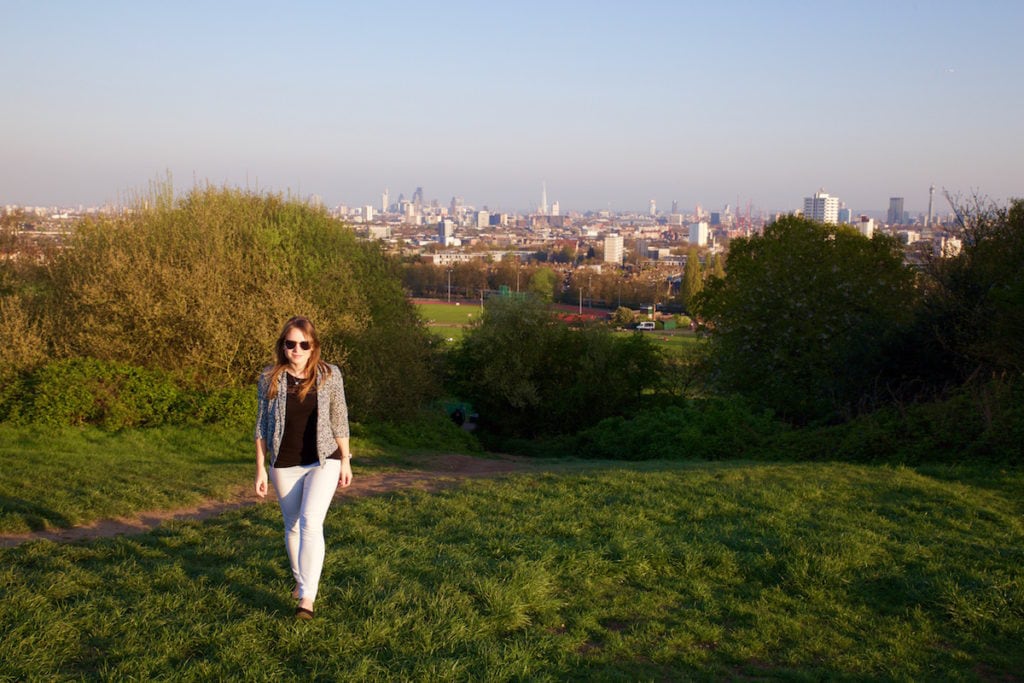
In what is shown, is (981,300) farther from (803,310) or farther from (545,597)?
(545,597)

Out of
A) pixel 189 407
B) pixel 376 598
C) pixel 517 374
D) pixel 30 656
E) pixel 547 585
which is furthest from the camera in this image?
pixel 517 374

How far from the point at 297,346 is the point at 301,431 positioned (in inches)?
20.9

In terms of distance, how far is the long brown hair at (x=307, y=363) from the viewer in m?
5.10

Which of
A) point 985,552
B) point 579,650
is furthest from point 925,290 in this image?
point 579,650

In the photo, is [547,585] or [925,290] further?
[925,290]

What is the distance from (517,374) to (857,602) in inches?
899

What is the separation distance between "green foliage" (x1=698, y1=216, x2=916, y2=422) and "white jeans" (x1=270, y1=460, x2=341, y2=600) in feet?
61.0

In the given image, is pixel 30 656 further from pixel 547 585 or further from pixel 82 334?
pixel 82 334

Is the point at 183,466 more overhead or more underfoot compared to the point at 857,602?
more underfoot

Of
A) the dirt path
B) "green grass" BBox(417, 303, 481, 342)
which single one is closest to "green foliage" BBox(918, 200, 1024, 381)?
the dirt path

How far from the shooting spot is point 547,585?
5.59 metres

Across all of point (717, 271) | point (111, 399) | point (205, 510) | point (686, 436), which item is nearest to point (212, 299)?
point (111, 399)

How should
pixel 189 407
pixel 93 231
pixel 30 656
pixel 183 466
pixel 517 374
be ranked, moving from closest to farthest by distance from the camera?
pixel 30 656
pixel 183 466
pixel 189 407
pixel 93 231
pixel 517 374

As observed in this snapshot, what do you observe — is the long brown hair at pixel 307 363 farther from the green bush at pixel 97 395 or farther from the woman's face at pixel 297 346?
the green bush at pixel 97 395
